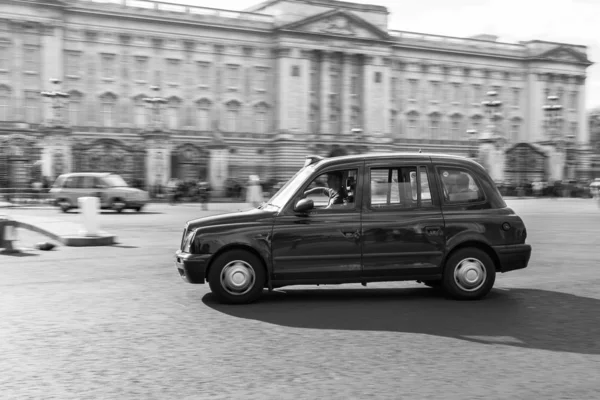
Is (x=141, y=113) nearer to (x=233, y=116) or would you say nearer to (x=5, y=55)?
(x=233, y=116)

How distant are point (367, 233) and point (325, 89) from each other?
71.6m

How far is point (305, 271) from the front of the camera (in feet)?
27.6

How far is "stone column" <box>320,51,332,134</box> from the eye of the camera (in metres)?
78.2

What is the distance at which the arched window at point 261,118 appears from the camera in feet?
248

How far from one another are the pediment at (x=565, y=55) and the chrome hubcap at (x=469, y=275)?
287 feet

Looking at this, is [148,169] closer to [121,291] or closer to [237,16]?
[237,16]

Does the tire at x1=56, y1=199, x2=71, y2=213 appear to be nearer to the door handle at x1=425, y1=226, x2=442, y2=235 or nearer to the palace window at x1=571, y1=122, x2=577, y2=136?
the door handle at x1=425, y1=226, x2=442, y2=235

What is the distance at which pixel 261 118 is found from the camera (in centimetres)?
7575

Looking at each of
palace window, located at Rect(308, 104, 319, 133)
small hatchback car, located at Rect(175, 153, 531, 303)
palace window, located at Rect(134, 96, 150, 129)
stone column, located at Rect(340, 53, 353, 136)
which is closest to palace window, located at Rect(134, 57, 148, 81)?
palace window, located at Rect(134, 96, 150, 129)

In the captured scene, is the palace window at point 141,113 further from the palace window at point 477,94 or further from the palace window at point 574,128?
the palace window at point 574,128

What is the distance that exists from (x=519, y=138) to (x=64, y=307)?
89139 millimetres

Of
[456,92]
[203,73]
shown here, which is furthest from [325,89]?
[456,92]

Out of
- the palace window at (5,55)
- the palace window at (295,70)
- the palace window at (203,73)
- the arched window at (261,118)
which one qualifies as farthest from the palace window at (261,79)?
the palace window at (5,55)

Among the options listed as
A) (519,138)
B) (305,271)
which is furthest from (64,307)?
(519,138)
